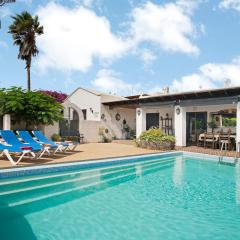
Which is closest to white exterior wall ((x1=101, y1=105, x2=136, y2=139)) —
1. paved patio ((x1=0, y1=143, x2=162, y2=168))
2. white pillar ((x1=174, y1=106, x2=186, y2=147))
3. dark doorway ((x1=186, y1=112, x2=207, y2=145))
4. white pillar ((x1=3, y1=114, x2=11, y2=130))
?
dark doorway ((x1=186, y1=112, x2=207, y2=145))

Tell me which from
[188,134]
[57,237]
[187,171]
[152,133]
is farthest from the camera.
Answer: [188,134]

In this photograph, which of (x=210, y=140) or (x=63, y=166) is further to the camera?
(x=210, y=140)

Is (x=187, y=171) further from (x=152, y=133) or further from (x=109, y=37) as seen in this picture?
(x=109, y=37)

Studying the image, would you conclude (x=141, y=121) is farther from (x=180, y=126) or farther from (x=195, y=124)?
(x=195, y=124)

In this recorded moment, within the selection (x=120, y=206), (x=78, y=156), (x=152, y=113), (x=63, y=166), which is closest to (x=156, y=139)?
(x=78, y=156)

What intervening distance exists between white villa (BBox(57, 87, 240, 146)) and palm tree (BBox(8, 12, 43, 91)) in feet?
Result: 17.8

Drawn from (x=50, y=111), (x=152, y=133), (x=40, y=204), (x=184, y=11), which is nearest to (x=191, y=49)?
(x=184, y=11)

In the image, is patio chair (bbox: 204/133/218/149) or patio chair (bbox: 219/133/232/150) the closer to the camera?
patio chair (bbox: 219/133/232/150)

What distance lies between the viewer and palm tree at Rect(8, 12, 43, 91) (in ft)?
73.5

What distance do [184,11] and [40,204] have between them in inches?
498

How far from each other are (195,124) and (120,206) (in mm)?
18972

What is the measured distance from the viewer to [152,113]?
26984 millimetres

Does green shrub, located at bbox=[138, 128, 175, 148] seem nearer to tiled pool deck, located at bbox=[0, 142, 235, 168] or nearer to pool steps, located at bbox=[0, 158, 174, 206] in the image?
tiled pool deck, located at bbox=[0, 142, 235, 168]

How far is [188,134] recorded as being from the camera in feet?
79.8
